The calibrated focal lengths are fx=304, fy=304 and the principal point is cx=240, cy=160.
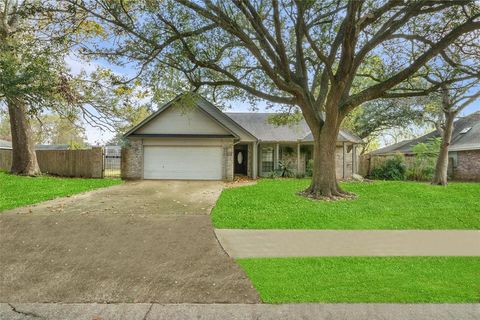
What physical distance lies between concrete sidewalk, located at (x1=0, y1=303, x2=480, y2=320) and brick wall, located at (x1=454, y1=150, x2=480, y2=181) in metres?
21.5

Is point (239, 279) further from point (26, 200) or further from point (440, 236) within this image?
point (26, 200)

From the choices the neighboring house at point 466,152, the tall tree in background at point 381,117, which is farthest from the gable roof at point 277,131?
the neighboring house at point 466,152

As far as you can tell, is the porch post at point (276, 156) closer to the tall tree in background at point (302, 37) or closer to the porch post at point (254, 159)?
the porch post at point (254, 159)

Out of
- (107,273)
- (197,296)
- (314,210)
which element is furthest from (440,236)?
(107,273)

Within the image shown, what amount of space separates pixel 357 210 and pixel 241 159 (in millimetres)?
14549

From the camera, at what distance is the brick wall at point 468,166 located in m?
20.6

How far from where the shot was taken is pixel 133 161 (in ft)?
59.5

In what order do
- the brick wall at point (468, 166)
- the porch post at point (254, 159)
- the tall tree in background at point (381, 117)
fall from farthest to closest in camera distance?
1. the tall tree in background at point (381, 117)
2. the brick wall at point (468, 166)
3. the porch post at point (254, 159)

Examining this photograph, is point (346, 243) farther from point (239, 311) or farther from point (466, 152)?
point (466, 152)

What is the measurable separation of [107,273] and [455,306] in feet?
15.7

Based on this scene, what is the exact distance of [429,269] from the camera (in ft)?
15.9

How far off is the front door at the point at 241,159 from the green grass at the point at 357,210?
1050cm

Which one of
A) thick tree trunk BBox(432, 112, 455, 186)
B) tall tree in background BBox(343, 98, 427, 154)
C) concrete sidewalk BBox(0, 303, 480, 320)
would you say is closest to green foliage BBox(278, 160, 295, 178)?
tall tree in background BBox(343, 98, 427, 154)

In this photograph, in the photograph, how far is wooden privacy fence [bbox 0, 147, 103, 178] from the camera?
59.3ft
